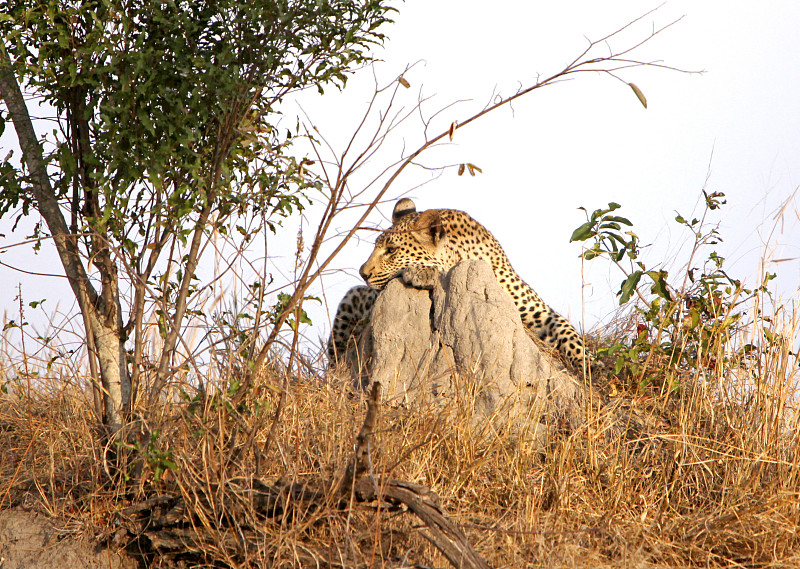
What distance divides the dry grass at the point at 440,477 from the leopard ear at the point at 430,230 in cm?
206

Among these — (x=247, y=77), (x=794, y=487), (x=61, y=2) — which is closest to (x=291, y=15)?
(x=247, y=77)

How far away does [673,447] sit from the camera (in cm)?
555

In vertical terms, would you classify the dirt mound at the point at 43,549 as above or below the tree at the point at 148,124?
below

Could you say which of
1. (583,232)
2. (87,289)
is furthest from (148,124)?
(583,232)

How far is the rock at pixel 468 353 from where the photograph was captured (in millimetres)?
5734

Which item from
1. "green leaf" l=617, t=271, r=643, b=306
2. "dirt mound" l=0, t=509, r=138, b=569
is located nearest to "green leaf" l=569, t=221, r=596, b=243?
"green leaf" l=617, t=271, r=643, b=306

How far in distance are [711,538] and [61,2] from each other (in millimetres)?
4791

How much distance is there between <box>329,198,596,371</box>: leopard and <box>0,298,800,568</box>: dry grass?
1.38m

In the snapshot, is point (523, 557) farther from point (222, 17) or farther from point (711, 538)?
point (222, 17)

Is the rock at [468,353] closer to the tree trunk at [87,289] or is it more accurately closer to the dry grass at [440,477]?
the dry grass at [440,477]

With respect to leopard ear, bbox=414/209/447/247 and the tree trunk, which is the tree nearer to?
the tree trunk

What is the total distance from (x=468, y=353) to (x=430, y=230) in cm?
189

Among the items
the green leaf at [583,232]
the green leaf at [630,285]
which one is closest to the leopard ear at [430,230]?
the green leaf at [583,232]

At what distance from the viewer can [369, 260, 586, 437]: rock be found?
5.73m
